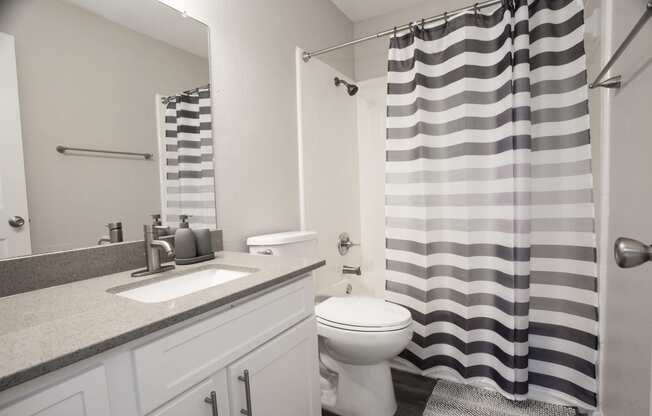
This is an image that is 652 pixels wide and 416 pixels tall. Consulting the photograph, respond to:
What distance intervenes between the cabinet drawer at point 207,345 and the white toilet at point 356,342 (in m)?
0.42

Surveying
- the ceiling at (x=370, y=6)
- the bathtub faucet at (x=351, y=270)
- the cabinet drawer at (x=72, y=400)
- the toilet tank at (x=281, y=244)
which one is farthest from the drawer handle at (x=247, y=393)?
the ceiling at (x=370, y=6)

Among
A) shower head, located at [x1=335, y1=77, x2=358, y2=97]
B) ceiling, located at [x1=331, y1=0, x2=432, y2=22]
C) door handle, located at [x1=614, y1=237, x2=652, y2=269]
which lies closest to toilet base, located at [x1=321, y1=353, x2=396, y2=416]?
door handle, located at [x1=614, y1=237, x2=652, y2=269]

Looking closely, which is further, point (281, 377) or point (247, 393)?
point (281, 377)

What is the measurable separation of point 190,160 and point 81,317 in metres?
0.83

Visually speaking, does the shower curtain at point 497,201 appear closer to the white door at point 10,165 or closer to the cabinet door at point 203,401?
the cabinet door at point 203,401

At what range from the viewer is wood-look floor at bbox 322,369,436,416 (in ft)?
5.08

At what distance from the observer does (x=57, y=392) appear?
1.69 feet

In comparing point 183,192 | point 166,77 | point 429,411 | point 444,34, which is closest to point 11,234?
point 183,192

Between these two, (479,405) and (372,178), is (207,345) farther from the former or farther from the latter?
(372,178)

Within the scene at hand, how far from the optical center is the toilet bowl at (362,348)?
52.7 inches

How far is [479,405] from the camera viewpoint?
1552 mm

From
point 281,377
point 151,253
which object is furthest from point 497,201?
point 151,253

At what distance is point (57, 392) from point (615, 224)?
5.61ft

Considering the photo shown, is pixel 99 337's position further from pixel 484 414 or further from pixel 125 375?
pixel 484 414
